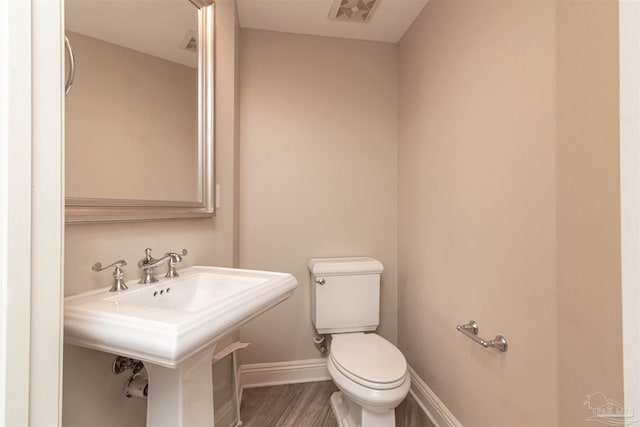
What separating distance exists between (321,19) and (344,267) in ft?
4.93

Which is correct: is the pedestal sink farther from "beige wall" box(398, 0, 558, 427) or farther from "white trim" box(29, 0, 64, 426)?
"beige wall" box(398, 0, 558, 427)

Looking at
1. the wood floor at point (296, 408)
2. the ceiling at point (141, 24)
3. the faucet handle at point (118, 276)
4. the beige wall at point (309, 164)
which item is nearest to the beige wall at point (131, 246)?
the faucet handle at point (118, 276)

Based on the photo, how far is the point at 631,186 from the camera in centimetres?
41

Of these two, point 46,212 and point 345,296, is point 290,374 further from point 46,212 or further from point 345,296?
point 46,212

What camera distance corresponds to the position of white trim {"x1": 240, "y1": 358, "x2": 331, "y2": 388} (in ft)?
5.50

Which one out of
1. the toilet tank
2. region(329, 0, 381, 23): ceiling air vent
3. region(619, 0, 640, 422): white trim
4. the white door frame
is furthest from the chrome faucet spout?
region(329, 0, 381, 23): ceiling air vent

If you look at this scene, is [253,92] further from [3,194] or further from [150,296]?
[3,194]

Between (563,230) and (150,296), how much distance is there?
1295 mm

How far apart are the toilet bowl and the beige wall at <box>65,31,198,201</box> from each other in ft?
3.42

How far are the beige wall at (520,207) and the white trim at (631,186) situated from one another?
30 centimetres

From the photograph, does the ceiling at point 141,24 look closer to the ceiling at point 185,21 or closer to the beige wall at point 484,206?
the ceiling at point 185,21

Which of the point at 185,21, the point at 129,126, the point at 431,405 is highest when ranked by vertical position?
the point at 185,21

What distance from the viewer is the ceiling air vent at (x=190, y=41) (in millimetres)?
1150

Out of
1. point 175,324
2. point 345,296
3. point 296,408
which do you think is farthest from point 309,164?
point 296,408
